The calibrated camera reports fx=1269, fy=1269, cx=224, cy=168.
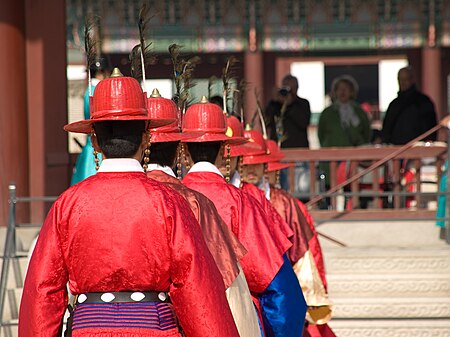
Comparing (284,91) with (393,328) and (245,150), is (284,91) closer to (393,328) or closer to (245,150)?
(393,328)

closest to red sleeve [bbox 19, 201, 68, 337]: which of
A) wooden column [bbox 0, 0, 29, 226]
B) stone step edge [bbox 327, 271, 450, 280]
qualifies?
stone step edge [bbox 327, 271, 450, 280]

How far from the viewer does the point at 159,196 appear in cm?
381

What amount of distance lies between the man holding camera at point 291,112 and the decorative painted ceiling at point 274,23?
3.38 m

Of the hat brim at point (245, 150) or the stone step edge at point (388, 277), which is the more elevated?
the hat brim at point (245, 150)

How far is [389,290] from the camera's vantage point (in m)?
9.05

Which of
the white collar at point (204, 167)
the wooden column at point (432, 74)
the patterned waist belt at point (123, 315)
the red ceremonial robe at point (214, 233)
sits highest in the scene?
the wooden column at point (432, 74)

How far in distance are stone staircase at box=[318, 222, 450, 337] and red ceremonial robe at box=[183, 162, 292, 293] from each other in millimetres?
3333

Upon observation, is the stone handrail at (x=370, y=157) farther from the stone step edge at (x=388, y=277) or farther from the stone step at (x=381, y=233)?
the stone step edge at (x=388, y=277)

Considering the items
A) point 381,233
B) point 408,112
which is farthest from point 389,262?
point 408,112

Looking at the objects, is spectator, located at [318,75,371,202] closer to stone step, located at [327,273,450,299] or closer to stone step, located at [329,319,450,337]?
stone step, located at [327,273,450,299]

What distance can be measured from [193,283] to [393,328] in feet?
16.3

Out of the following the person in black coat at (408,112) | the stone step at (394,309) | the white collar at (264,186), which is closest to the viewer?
the white collar at (264,186)

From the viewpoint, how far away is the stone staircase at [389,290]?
855 centimetres

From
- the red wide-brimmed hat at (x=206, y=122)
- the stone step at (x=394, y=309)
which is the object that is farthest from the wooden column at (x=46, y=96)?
the red wide-brimmed hat at (x=206, y=122)
